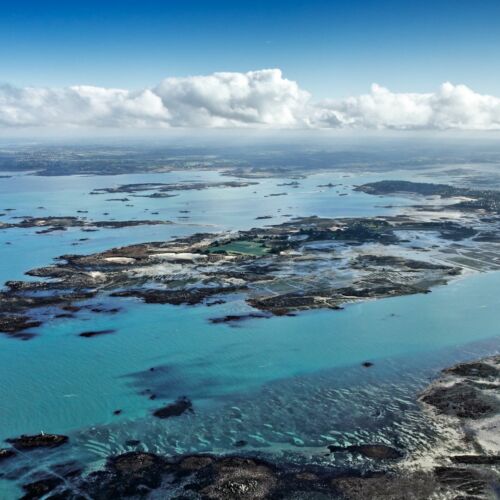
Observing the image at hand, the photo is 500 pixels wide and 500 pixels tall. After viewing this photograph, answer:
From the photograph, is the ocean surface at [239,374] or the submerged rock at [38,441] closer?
the submerged rock at [38,441]

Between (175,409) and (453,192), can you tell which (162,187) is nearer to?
(453,192)

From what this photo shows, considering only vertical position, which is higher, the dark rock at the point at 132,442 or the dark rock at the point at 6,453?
the dark rock at the point at 6,453

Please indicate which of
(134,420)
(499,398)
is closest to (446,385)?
(499,398)

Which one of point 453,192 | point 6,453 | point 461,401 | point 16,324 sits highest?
point 453,192

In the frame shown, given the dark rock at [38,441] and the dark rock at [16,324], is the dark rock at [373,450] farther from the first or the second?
the dark rock at [16,324]

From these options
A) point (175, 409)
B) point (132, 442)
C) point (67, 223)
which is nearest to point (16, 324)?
point (175, 409)

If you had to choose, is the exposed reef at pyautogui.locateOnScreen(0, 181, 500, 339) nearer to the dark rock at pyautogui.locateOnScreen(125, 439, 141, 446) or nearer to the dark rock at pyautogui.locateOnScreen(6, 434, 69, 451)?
the dark rock at pyautogui.locateOnScreen(6, 434, 69, 451)

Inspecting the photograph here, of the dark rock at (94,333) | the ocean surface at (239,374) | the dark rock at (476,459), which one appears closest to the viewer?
the dark rock at (476,459)

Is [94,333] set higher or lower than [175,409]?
higher

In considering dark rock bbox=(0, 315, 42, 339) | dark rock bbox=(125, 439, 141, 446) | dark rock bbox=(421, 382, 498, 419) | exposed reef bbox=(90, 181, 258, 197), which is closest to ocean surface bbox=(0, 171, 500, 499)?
dark rock bbox=(125, 439, 141, 446)

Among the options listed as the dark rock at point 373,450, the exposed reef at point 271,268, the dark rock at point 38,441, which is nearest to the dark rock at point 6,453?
the dark rock at point 38,441
